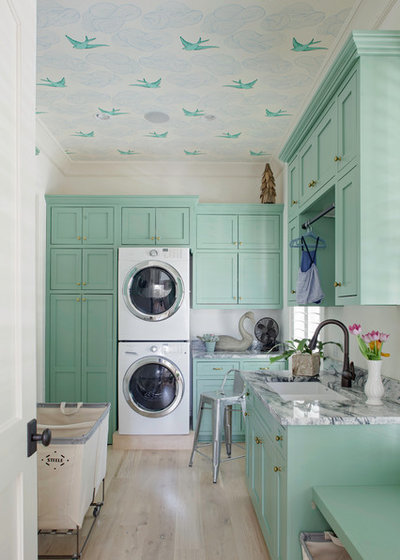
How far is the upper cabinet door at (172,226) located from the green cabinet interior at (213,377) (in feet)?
3.82

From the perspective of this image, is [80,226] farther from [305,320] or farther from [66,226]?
[305,320]

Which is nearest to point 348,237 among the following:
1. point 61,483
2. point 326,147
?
point 326,147

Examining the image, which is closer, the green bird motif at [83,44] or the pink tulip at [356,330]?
the pink tulip at [356,330]

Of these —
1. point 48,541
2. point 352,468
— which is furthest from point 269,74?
point 48,541

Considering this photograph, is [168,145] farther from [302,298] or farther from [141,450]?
[141,450]

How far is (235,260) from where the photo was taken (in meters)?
4.23

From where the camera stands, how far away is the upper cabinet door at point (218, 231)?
423 cm

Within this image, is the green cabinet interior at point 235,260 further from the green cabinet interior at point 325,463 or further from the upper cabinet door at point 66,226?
the green cabinet interior at point 325,463

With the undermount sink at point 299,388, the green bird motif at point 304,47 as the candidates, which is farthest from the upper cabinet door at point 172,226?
the undermount sink at point 299,388

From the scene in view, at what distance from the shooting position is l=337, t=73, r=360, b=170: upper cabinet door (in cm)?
178

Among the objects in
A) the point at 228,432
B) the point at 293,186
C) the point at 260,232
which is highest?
the point at 293,186

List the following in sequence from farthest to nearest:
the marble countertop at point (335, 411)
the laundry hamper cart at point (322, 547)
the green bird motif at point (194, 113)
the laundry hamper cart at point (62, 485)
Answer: the green bird motif at point (194, 113) < the laundry hamper cart at point (62, 485) < the marble countertop at point (335, 411) < the laundry hamper cart at point (322, 547)

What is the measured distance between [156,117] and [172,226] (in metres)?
1.02

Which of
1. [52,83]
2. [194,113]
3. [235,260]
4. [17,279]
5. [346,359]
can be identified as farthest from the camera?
[235,260]
